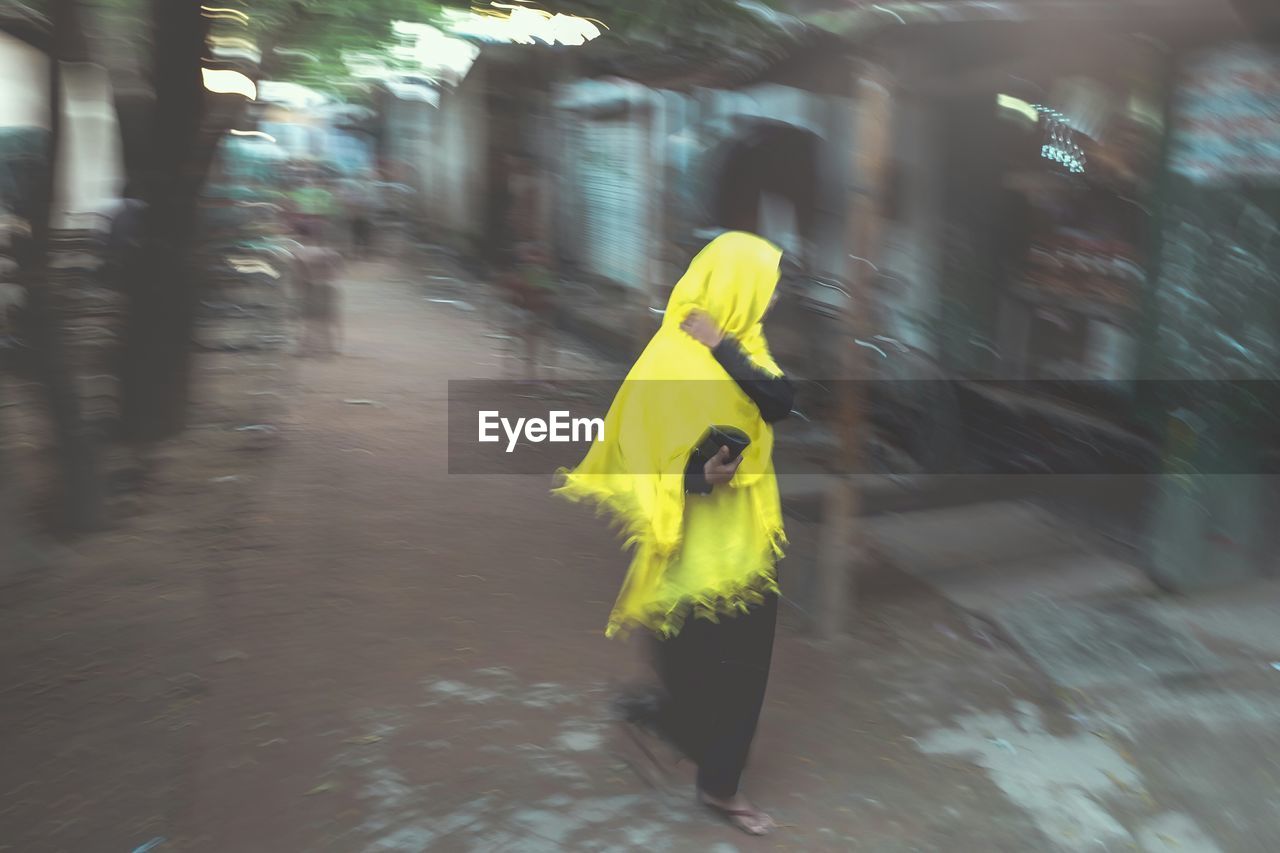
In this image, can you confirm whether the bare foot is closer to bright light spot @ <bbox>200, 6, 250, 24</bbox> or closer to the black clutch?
the black clutch

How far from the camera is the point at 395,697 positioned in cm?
404

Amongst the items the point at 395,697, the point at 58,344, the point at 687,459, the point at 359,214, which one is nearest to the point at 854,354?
the point at 687,459

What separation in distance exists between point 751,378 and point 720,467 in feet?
0.79

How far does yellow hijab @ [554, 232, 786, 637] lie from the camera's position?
3.01 m

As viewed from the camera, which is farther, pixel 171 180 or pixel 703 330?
pixel 171 180

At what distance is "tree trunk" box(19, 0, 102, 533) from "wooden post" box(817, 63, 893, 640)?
3335mm

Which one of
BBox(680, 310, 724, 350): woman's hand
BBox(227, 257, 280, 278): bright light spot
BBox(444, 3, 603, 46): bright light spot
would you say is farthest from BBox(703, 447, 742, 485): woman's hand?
BBox(227, 257, 280, 278): bright light spot

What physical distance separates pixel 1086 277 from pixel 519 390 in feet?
14.7

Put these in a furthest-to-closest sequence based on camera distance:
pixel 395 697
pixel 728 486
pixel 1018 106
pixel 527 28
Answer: pixel 527 28, pixel 1018 106, pixel 395 697, pixel 728 486

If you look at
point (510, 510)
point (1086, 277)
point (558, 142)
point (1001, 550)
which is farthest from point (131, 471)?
point (558, 142)

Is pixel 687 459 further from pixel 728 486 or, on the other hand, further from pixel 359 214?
pixel 359 214

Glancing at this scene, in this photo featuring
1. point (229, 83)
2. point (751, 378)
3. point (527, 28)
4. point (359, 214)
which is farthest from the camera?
point (359, 214)

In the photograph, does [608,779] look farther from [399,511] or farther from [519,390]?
[519,390]

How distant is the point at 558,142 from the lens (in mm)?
11820
